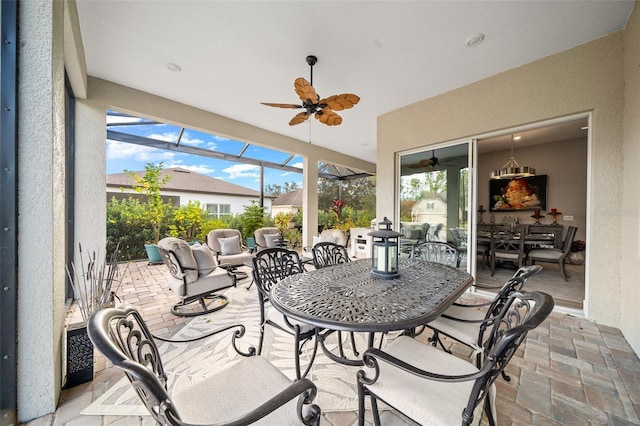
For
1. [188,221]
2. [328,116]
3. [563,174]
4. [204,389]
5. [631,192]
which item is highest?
[328,116]

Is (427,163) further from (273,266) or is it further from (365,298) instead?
(365,298)

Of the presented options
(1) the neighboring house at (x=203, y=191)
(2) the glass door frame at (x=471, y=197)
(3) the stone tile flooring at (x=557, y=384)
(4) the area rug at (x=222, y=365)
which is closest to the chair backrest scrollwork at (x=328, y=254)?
(4) the area rug at (x=222, y=365)

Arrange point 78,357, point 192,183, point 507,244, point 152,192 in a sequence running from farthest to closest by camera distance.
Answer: point 192,183 < point 152,192 < point 507,244 < point 78,357

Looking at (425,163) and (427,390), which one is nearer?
(427,390)

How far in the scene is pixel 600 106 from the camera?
260 centimetres

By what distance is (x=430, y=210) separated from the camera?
414cm

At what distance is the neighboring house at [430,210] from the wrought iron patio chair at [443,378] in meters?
2.95

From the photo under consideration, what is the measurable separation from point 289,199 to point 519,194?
833 centimetres

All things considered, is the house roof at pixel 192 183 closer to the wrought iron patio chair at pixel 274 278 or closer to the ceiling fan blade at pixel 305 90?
the ceiling fan blade at pixel 305 90

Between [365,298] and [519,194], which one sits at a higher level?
→ [519,194]

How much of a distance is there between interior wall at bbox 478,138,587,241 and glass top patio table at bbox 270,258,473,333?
17.7 ft

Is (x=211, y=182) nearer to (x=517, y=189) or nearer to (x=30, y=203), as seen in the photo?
(x=30, y=203)

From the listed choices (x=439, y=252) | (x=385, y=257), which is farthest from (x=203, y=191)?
(x=385, y=257)

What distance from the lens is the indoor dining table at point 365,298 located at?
1.15 metres
